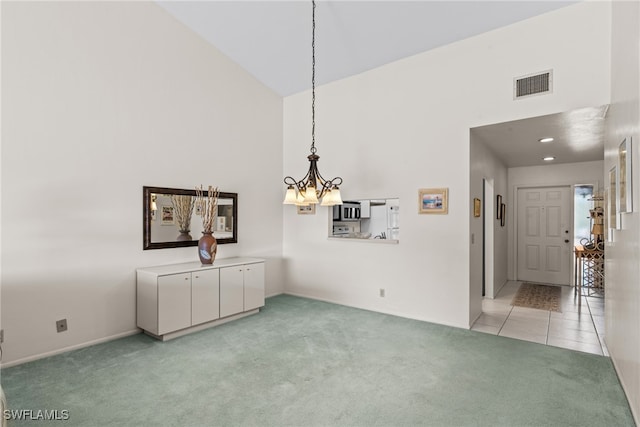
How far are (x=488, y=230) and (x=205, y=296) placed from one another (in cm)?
463

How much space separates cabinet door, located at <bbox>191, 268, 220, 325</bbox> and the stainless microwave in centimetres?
216

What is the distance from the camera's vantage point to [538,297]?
5566 mm

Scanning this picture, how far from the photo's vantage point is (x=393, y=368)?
9.83ft

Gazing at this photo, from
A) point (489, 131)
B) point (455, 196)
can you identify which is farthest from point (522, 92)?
point (455, 196)

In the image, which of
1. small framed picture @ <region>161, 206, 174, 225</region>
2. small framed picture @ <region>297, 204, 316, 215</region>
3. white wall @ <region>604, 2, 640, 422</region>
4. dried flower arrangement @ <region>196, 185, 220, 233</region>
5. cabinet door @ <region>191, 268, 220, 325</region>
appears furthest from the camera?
small framed picture @ <region>297, 204, 316, 215</region>

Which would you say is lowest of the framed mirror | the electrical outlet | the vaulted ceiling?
the electrical outlet

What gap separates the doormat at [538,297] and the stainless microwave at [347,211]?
278cm

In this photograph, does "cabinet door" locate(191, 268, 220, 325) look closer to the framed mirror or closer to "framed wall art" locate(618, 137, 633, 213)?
the framed mirror

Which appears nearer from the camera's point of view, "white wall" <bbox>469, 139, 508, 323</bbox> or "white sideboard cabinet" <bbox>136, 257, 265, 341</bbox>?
"white sideboard cabinet" <bbox>136, 257, 265, 341</bbox>

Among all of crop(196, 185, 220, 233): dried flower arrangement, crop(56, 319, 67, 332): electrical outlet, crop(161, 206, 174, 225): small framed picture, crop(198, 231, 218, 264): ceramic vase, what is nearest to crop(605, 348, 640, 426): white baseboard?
crop(198, 231, 218, 264): ceramic vase

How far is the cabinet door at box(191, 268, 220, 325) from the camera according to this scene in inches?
155

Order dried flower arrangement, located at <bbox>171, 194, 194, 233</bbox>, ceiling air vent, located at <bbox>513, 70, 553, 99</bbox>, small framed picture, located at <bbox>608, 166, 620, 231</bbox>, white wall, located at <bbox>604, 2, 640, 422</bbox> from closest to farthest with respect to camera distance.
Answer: white wall, located at <bbox>604, 2, 640, 422</bbox> < small framed picture, located at <bbox>608, 166, 620, 231</bbox> < ceiling air vent, located at <bbox>513, 70, 553, 99</bbox> < dried flower arrangement, located at <bbox>171, 194, 194, 233</bbox>

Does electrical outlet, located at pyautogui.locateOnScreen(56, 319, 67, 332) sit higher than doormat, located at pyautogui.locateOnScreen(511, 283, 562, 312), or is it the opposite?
electrical outlet, located at pyautogui.locateOnScreen(56, 319, 67, 332)

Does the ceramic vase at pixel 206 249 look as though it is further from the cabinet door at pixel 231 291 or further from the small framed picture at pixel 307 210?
the small framed picture at pixel 307 210
